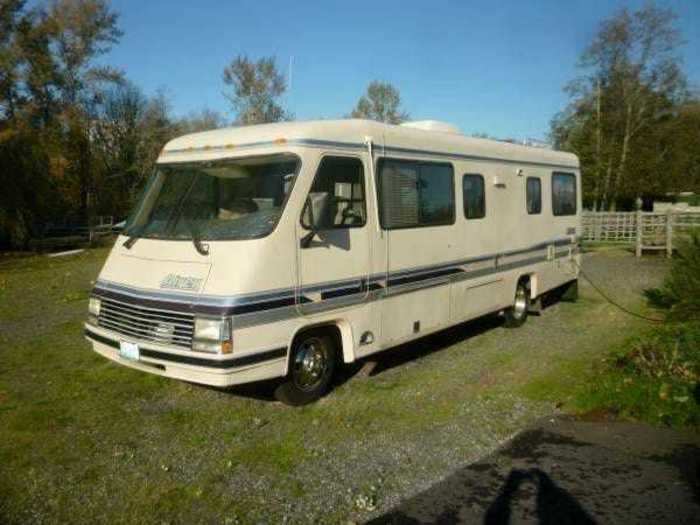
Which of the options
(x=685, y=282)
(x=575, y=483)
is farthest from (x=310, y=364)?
(x=685, y=282)

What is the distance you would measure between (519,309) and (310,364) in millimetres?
5017

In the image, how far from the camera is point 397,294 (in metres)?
6.84

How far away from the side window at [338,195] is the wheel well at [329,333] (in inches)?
39.2

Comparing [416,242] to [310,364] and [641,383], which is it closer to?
[310,364]

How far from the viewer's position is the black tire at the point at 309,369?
19.6 ft

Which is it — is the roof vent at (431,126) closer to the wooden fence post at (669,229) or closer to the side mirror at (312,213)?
the side mirror at (312,213)

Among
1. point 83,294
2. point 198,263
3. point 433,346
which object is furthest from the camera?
point 83,294

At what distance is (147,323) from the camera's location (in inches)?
219

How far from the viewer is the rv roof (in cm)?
591

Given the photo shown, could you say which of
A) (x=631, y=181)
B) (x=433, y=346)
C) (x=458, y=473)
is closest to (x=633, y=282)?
(x=433, y=346)

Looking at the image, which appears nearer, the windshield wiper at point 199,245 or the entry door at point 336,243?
the windshield wiper at point 199,245

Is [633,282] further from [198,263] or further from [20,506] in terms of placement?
[20,506]

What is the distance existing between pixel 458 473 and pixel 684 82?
34.4 m

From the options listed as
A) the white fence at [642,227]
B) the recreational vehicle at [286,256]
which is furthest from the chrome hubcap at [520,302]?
the white fence at [642,227]
